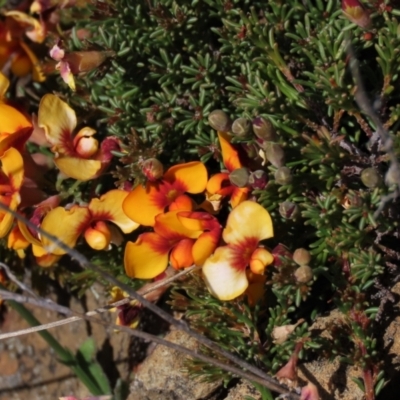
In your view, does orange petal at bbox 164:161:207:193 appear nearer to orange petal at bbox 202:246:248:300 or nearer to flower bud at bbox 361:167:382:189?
orange petal at bbox 202:246:248:300

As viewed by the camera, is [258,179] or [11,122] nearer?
[258,179]

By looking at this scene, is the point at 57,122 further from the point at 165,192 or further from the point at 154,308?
the point at 154,308

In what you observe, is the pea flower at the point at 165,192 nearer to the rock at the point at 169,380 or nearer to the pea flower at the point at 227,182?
the pea flower at the point at 227,182

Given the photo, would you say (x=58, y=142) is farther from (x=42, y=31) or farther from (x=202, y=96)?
(x=42, y=31)

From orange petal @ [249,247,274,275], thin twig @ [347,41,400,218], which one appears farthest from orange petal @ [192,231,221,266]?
thin twig @ [347,41,400,218]

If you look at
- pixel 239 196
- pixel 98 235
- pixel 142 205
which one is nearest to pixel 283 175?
pixel 239 196
